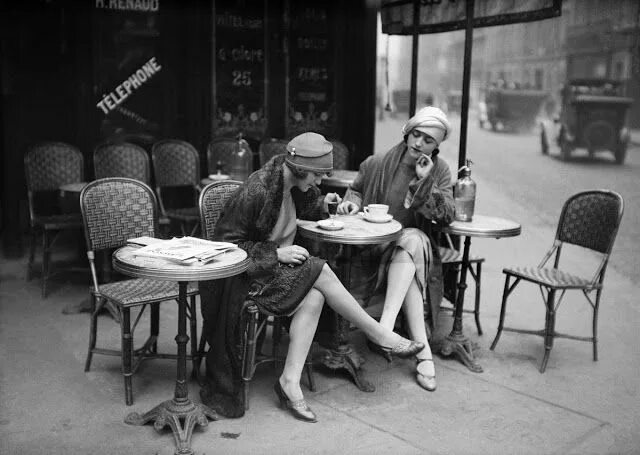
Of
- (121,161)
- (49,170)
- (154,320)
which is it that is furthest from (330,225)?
(49,170)

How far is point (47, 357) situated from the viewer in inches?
163

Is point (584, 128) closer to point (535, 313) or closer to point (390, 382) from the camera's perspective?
point (535, 313)

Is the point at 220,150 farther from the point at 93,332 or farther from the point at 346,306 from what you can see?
the point at 346,306

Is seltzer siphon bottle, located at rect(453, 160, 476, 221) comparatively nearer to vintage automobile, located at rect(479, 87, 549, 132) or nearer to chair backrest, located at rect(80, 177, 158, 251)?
chair backrest, located at rect(80, 177, 158, 251)

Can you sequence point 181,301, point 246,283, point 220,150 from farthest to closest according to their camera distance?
1. point 220,150
2. point 246,283
3. point 181,301

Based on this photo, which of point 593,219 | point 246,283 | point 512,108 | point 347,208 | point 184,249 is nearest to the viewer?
point 184,249

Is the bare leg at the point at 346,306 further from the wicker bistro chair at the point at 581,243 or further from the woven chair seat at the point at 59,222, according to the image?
the woven chair seat at the point at 59,222

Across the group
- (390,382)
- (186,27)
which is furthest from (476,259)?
(186,27)

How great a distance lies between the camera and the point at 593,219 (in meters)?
4.48

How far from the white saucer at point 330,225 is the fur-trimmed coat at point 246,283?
0.76 ft

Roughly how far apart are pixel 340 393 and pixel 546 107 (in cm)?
788

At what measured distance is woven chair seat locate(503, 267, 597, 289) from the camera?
421 cm

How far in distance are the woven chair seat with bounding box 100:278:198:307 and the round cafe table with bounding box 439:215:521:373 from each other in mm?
1530

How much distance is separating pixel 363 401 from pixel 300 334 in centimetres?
52
